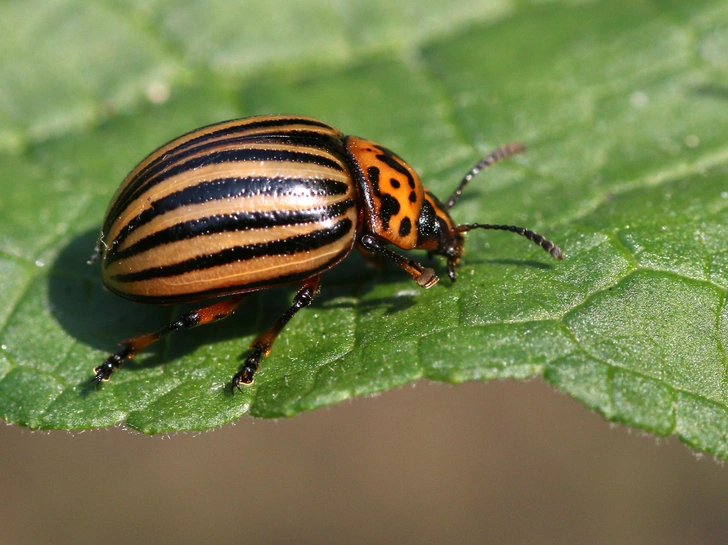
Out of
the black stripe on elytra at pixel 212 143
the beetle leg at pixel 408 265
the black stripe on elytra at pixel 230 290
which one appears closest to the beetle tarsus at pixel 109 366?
the black stripe on elytra at pixel 230 290

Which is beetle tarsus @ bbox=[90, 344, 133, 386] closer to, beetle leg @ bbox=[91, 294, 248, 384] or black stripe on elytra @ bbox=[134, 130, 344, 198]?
beetle leg @ bbox=[91, 294, 248, 384]

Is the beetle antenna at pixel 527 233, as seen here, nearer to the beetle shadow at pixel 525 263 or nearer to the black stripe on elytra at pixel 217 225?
the beetle shadow at pixel 525 263

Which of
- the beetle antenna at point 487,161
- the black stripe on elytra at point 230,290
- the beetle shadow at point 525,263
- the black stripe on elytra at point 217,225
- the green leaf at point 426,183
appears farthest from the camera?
the beetle antenna at point 487,161

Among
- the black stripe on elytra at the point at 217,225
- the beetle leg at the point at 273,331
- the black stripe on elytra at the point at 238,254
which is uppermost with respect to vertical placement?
the black stripe on elytra at the point at 217,225

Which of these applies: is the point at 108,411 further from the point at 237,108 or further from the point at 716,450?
the point at 716,450

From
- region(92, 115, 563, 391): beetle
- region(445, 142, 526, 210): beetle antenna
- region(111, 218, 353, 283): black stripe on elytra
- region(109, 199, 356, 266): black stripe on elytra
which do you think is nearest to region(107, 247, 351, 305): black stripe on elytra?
region(92, 115, 563, 391): beetle

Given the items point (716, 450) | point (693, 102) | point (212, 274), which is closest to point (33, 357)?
point (212, 274)
